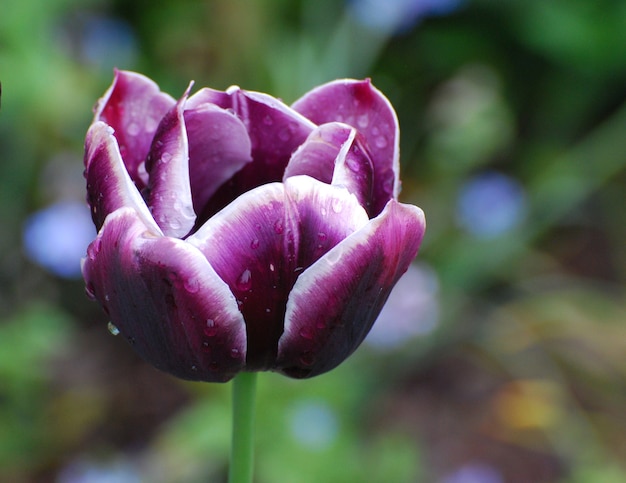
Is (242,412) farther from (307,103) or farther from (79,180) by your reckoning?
(79,180)

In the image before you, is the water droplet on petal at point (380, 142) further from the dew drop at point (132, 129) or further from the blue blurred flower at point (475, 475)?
the blue blurred flower at point (475, 475)

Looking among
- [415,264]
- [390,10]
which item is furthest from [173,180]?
[390,10]

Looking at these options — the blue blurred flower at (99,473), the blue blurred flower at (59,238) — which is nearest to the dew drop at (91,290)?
the blue blurred flower at (99,473)

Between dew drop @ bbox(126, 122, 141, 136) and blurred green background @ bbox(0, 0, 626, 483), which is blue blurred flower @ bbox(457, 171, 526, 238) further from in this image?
dew drop @ bbox(126, 122, 141, 136)

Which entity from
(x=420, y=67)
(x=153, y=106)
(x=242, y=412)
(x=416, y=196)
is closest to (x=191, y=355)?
(x=242, y=412)

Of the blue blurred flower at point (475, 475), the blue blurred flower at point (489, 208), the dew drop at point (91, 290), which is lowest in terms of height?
the blue blurred flower at point (475, 475)

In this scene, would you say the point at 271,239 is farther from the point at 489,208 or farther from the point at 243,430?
the point at 489,208

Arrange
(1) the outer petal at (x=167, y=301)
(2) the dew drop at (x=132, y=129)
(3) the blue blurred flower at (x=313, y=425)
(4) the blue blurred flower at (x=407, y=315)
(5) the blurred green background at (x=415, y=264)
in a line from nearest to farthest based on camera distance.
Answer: (1) the outer petal at (x=167, y=301) < (2) the dew drop at (x=132, y=129) < (3) the blue blurred flower at (x=313, y=425) < (5) the blurred green background at (x=415, y=264) < (4) the blue blurred flower at (x=407, y=315)

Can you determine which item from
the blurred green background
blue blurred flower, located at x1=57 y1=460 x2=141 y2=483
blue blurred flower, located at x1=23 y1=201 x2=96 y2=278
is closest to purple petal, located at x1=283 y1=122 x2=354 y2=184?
the blurred green background
